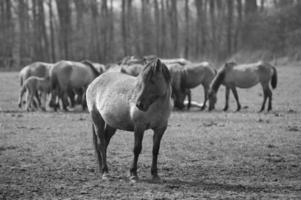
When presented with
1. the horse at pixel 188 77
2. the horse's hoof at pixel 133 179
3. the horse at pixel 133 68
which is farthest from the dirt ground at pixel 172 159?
the horse at pixel 188 77

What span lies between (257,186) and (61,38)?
141 feet

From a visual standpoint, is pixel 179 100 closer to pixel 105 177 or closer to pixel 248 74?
pixel 248 74

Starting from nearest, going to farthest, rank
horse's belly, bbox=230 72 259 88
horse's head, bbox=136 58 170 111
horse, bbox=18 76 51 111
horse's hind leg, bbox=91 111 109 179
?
horse's head, bbox=136 58 170 111 < horse's hind leg, bbox=91 111 109 179 < horse, bbox=18 76 51 111 < horse's belly, bbox=230 72 259 88

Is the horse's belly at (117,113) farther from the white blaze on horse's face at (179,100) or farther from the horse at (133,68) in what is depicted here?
the white blaze on horse's face at (179,100)

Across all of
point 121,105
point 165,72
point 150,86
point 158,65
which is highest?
point 158,65

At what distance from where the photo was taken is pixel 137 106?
287 inches

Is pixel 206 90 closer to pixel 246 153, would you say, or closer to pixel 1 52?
pixel 246 153

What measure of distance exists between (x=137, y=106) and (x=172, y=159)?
243cm

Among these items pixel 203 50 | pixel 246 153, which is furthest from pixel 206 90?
pixel 203 50

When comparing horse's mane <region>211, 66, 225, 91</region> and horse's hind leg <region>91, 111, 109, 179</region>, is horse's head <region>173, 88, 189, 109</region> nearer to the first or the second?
horse's mane <region>211, 66, 225, 91</region>

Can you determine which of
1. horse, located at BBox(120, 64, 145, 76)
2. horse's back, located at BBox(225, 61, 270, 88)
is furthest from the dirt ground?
horse, located at BBox(120, 64, 145, 76)

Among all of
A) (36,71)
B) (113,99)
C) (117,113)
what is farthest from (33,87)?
(117,113)

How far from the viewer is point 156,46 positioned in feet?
168

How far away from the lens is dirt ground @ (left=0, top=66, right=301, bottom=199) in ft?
23.3
